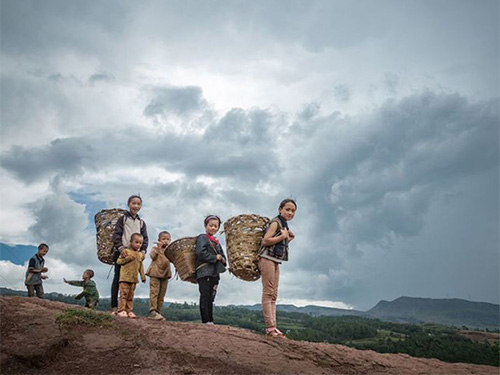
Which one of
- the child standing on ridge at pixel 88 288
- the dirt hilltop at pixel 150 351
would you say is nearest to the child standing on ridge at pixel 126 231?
the dirt hilltop at pixel 150 351

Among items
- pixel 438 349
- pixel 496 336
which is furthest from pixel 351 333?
pixel 496 336

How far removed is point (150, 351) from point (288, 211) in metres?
3.29

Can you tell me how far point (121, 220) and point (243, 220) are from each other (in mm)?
2416

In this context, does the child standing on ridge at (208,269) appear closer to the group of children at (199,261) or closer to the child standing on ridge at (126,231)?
the group of children at (199,261)

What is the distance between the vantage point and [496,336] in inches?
2918

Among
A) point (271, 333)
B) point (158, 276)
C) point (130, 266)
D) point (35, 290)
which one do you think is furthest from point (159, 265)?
point (35, 290)

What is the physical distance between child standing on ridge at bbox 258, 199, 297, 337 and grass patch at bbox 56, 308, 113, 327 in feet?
8.15

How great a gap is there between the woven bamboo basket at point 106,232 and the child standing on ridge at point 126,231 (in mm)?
209

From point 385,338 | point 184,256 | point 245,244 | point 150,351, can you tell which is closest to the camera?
point 150,351

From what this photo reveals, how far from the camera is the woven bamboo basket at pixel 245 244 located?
6922 millimetres

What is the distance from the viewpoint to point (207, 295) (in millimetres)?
7473

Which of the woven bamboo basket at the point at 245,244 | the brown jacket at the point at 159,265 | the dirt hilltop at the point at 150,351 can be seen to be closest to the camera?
the dirt hilltop at the point at 150,351

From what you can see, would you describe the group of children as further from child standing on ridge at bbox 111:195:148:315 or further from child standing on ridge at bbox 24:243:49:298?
child standing on ridge at bbox 24:243:49:298

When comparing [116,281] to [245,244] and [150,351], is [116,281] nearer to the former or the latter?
[245,244]
